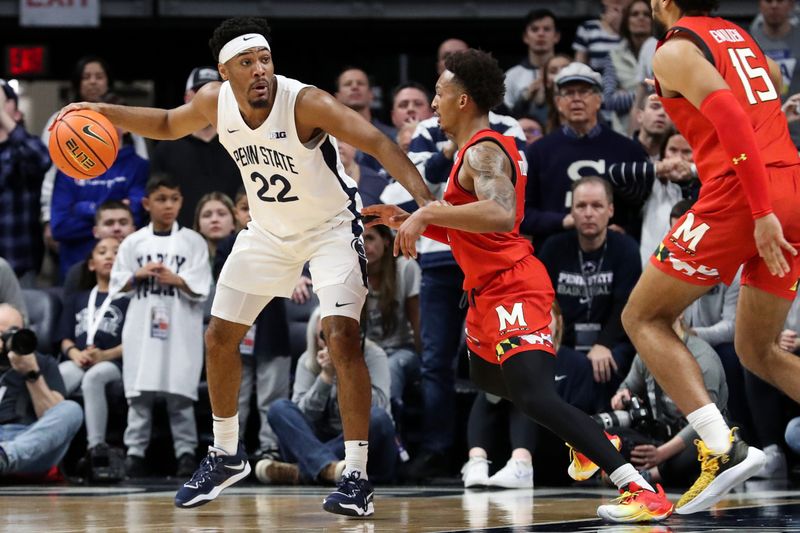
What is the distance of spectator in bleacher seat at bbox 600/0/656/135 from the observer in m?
9.84


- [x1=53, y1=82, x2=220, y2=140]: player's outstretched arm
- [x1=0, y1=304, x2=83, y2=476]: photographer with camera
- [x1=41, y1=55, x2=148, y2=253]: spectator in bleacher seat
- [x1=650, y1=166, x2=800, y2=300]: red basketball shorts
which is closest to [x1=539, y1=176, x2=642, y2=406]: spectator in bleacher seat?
[x1=53, y1=82, x2=220, y2=140]: player's outstretched arm

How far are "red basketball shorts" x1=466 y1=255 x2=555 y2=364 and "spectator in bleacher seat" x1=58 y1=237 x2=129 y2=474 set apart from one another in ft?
12.0

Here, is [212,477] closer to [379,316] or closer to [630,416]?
[630,416]

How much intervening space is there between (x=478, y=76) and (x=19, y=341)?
3570 millimetres

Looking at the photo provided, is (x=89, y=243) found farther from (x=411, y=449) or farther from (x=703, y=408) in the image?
(x=703, y=408)

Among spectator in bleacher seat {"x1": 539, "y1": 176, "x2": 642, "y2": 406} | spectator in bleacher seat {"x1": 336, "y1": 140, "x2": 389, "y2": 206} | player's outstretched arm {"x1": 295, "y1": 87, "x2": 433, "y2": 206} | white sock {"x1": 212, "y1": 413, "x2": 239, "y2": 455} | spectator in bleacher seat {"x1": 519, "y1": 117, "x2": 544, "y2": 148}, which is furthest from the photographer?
spectator in bleacher seat {"x1": 519, "y1": 117, "x2": 544, "y2": 148}

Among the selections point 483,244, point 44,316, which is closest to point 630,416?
point 483,244

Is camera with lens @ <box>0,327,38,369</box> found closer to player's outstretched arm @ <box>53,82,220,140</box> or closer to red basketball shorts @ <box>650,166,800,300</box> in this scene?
player's outstretched arm @ <box>53,82,220,140</box>

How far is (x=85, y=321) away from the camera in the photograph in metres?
8.88

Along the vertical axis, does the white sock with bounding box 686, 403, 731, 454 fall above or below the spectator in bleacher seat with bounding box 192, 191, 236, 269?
below

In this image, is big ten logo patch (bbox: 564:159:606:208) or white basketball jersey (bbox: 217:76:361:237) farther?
big ten logo patch (bbox: 564:159:606:208)

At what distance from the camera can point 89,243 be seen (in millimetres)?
9617

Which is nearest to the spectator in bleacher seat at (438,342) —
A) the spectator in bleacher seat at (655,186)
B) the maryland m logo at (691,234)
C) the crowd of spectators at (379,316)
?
the crowd of spectators at (379,316)

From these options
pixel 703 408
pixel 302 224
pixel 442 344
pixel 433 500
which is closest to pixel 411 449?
pixel 442 344
